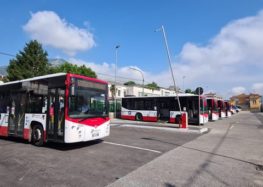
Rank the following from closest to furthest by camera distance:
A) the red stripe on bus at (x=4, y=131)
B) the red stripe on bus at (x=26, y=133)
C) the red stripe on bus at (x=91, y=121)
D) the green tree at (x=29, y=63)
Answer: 1. the red stripe on bus at (x=91, y=121)
2. the red stripe on bus at (x=26, y=133)
3. the red stripe on bus at (x=4, y=131)
4. the green tree at (x=29, y=63)

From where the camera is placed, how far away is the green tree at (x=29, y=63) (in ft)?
146

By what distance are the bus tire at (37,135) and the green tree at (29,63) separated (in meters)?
38.8

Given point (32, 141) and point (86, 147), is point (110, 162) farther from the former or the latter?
point (32, 141)

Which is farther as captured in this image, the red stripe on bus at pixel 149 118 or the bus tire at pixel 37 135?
the red stripe on bus at pixel 149 118

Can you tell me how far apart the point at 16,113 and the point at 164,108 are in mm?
15409

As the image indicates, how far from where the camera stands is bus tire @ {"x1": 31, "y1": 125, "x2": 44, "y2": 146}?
9586 mm

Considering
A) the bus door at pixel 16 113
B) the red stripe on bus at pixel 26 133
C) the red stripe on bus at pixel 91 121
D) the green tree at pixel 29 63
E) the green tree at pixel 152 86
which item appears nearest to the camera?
the red stripe on bus at pixel 91 121

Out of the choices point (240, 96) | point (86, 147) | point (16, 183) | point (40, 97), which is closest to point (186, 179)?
point (16, 183)

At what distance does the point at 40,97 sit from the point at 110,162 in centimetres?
460

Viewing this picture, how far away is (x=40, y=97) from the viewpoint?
963 cm

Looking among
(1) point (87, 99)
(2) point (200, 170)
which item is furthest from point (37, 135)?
(2) point (200, 170)

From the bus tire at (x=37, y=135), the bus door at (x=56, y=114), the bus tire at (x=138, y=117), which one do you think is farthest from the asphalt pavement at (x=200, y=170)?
the bus tire at (x=138, y=117)

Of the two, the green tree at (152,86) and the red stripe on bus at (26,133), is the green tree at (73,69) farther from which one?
the red stripe on bus at (26,133)

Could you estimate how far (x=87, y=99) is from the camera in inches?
362
